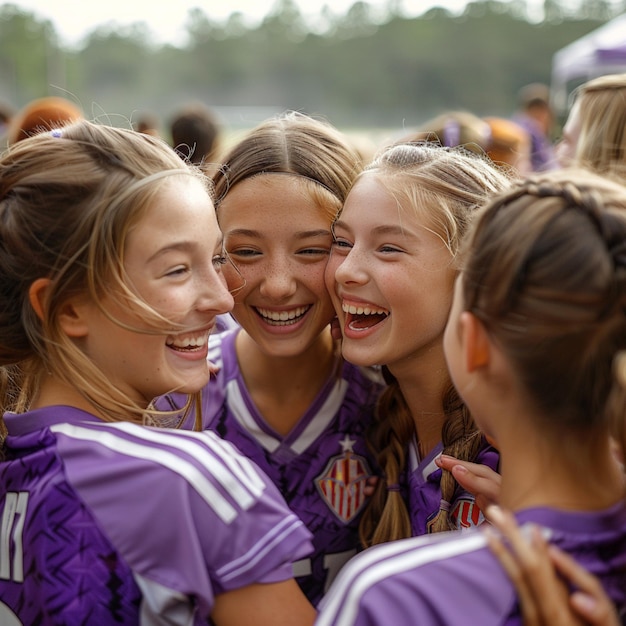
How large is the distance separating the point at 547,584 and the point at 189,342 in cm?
97

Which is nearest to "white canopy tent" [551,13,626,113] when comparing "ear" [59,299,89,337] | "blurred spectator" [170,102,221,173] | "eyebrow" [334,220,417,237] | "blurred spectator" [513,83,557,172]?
"blurred spectator" [513,83,557,172]

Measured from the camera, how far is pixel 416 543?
49.6 inches

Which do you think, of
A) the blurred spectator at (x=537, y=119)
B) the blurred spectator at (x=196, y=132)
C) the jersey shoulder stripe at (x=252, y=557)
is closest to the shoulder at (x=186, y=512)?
the jersey shoulder stripe at (x=252, y=557)

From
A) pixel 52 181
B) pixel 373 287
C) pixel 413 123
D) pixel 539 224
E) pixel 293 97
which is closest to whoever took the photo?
pixel 539 224

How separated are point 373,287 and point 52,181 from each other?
851mm

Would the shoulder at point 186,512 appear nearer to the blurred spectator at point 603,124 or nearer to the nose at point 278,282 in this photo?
the nose at point 278,282

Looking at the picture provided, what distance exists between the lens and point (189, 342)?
6.00ft

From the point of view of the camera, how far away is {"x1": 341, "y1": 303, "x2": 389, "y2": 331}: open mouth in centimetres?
212

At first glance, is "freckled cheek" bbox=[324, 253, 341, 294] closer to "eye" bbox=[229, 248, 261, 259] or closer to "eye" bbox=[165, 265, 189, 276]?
"eye" bbox=[229, 248, 261, 259]

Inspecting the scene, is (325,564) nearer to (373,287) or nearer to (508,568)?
(373,287)

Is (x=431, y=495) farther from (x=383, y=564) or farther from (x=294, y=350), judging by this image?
(x=383, y=564)

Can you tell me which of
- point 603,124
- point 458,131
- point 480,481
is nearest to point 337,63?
point 458,131

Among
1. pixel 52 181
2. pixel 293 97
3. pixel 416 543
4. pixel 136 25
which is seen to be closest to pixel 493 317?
pixel 416 543

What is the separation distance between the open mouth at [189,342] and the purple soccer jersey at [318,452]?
47 centimetres
